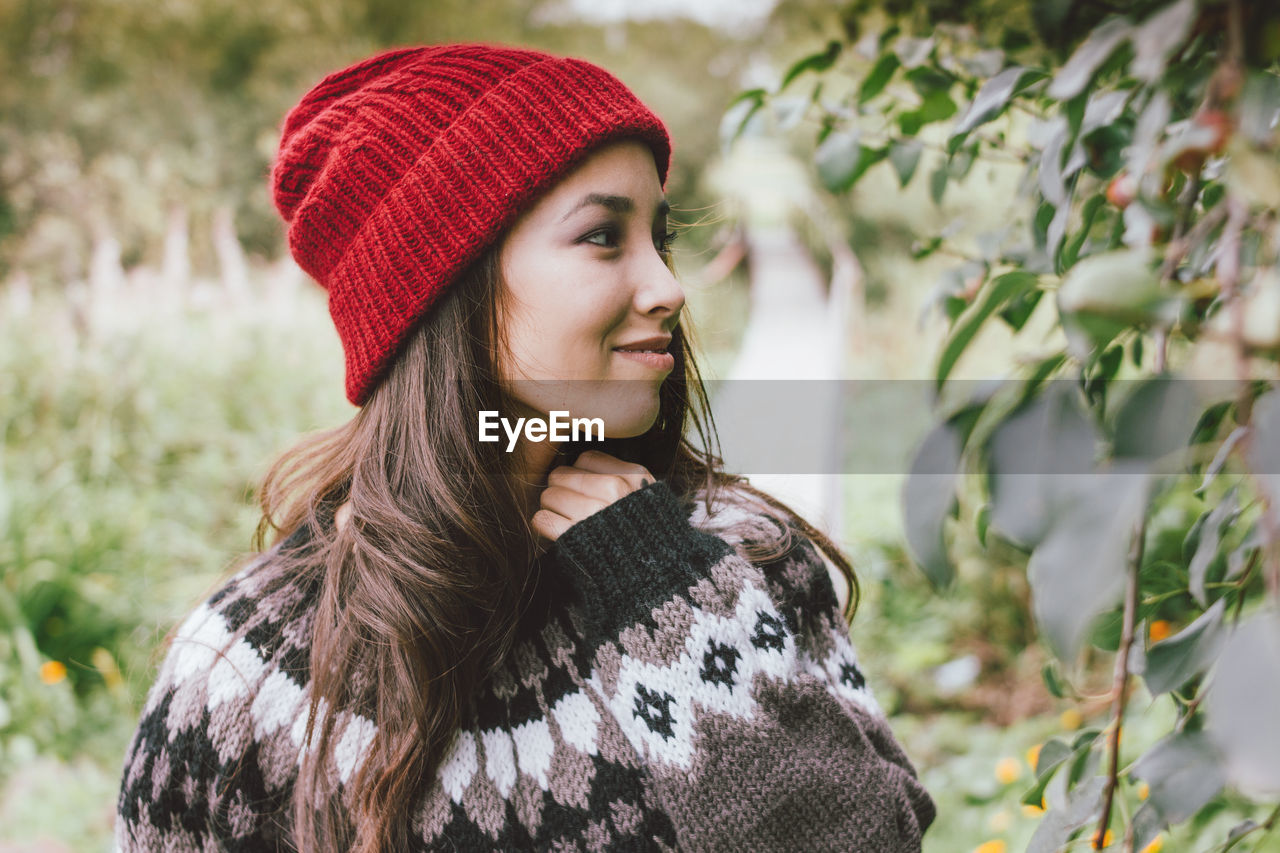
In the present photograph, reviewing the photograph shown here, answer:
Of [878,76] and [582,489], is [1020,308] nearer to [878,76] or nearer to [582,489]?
[878,76]

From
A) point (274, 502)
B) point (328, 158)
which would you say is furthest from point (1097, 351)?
point (274, 502)

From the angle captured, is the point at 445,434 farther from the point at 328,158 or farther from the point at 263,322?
the point at 263,322

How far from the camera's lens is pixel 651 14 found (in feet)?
48.0

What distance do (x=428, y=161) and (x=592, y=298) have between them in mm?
322

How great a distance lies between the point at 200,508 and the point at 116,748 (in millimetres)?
1217

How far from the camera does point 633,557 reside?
1.22m

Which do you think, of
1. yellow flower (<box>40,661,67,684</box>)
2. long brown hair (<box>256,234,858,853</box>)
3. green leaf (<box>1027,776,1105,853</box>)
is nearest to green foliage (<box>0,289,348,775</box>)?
yellow flower (<box>40,661,67,684</box>)

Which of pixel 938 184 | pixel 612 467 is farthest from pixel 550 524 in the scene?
pixel 938 184

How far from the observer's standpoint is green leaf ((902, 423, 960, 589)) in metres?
0.42

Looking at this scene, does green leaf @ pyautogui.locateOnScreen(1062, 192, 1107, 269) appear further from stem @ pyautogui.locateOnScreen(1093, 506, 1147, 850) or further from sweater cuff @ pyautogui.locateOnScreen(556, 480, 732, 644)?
sweater cuff @ pyautogui.locateOnScreen(556, 480, 732, 644)

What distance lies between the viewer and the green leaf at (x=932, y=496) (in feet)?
1.39

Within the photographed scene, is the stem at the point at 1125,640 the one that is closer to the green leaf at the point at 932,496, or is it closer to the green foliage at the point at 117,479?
the green leaf at the point at 932,496

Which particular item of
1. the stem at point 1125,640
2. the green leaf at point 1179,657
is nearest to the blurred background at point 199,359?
the green leaf at point 1179,657

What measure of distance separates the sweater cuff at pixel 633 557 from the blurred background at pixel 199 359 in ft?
1.16
